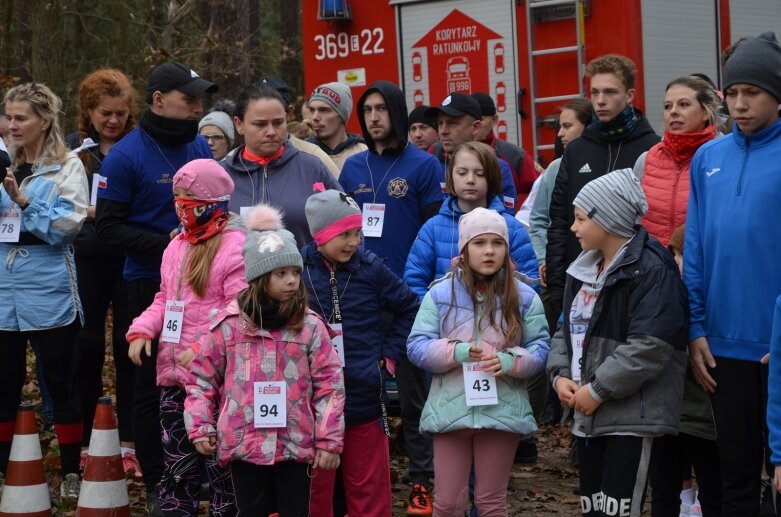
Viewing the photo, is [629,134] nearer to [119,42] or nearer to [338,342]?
[338,342]

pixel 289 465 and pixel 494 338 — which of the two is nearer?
pixel 289 465

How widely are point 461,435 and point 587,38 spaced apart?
526cm

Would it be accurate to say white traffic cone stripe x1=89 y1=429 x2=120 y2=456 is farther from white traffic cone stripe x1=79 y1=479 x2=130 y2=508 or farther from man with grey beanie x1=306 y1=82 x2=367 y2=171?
man with grey beanie x1=306 y1=82 x2=367 y2=171

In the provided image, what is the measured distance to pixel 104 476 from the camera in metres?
6.33

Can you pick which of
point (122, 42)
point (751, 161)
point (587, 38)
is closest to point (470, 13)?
point (587, 38)

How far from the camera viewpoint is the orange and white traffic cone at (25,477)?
643 centimetres

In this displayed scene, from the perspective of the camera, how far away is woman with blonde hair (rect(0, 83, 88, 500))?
6824 mm

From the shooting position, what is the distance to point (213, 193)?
18.9 ft

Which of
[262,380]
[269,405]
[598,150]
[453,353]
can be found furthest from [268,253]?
[598,150]

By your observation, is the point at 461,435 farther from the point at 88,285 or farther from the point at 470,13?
the point at 470,13

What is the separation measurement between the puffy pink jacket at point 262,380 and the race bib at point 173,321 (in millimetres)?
438

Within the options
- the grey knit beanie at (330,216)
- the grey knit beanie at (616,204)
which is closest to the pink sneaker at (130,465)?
the grey knit beanie at (330,216)

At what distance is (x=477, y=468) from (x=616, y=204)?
1.41 meters

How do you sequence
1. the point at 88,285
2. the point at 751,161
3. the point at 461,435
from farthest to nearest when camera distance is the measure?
the point at 88,285, the point at 461,435, the point at 751,161
